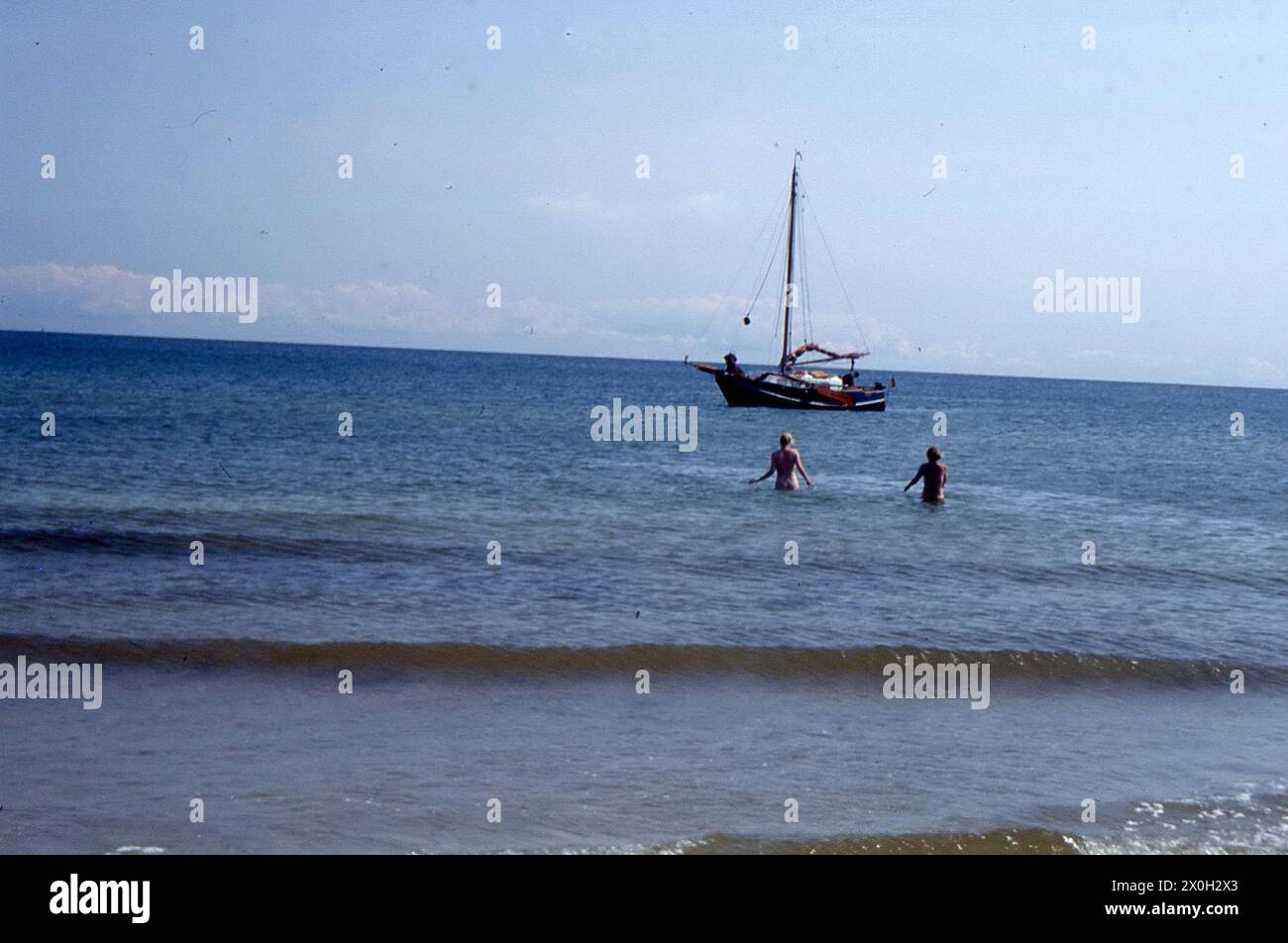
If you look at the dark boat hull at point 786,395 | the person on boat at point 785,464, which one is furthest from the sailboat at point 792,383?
the person on boat at point 785,464

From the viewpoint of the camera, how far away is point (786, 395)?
5912cm

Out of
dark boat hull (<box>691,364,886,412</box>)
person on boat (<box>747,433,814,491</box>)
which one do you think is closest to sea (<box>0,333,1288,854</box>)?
person on boat (<box>747,433,814,491</box>)

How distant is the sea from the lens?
7688mm

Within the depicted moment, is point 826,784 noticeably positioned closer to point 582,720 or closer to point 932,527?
point 582,720

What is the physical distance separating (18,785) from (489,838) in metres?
3.28

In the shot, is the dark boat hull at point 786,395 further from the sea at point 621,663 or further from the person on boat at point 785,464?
the person on boat at point 785,464

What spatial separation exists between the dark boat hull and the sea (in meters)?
31.3

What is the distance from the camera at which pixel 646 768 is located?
8625 millimetres

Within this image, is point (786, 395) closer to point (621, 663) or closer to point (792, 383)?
point (792, 383)

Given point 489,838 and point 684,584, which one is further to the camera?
point 684,584

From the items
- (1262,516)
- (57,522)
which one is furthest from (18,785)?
(1262,516)

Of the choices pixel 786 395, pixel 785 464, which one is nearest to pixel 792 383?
pixel 786 395

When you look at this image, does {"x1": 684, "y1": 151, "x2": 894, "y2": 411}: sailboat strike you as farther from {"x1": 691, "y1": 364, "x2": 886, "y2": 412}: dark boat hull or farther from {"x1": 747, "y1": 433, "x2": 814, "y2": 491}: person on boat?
{"x1": 747, "y1": 433, "x2": 814, "y2": 491}: person on boat

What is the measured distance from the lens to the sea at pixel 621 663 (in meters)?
7.69
